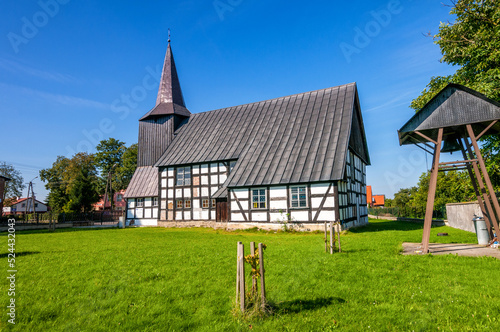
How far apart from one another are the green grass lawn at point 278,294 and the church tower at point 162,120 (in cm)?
2385

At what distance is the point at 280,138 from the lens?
2364cm

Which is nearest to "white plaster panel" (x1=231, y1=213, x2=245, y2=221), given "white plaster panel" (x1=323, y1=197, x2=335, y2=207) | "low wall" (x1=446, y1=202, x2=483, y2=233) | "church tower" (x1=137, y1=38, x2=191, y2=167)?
"white plaster panel" (x1=323, y1=197, x2=335, y2=207)

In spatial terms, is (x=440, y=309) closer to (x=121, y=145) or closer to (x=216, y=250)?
(x=216, y=250)

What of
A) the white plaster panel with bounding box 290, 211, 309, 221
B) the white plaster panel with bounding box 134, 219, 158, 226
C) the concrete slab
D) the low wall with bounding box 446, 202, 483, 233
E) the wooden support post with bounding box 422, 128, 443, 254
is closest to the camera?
the concrete slab

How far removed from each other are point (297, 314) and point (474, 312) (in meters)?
2.83

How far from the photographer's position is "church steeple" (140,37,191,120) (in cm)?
3294

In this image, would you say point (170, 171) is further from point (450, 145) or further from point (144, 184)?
point (450, 145)

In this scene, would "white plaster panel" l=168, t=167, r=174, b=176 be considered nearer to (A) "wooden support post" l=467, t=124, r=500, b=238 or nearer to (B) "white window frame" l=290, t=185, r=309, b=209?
(B) "white window frame" l=290, t=185, r=309, b=209

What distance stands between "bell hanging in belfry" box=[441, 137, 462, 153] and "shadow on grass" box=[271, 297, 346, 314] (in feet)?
34.3

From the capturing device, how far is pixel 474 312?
4.86 m

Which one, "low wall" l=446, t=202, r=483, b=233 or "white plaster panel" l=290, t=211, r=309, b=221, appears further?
"white plaster panel" l=290, t=211, r=309, b=221

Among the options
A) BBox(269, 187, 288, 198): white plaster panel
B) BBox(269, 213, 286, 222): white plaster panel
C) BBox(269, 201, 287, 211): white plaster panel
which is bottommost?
BBox(269, 213, 286, 222): white plaster panel

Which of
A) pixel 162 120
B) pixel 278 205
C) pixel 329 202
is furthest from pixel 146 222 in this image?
pixel 329 202

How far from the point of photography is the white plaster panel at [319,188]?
1875cm
